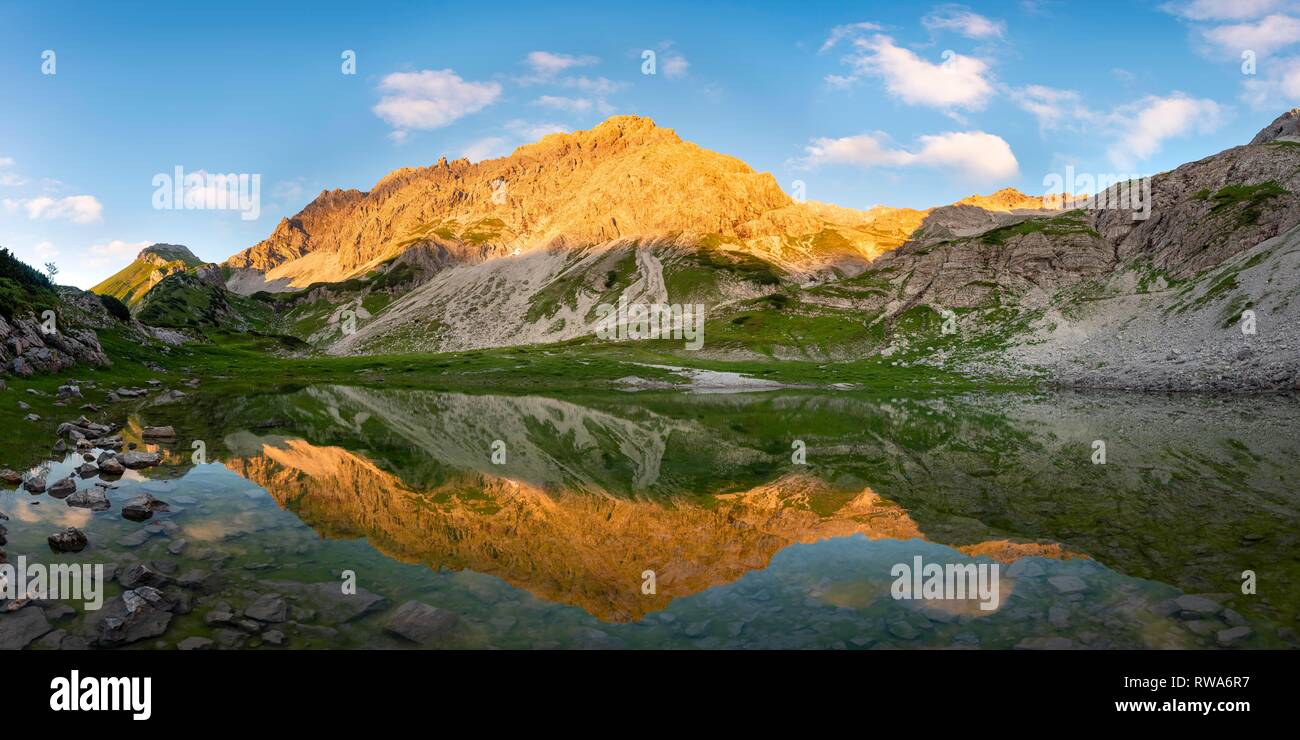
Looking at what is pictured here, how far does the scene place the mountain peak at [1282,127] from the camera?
584ft

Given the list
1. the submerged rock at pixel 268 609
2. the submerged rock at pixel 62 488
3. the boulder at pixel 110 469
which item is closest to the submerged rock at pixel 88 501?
the submerged rock at pixel 62 488

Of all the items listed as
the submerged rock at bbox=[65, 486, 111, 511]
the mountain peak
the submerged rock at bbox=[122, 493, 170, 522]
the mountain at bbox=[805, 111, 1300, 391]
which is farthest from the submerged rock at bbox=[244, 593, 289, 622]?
the mountain peak

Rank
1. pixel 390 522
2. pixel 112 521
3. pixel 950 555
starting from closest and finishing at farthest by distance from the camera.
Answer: pixel 950 555 → pixel 112 521 → pixel 390 522

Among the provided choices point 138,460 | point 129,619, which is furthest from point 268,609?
point 138,460

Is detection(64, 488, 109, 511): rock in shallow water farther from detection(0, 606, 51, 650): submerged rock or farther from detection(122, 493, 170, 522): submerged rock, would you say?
detection(0, 606, 51, 650): submerged rock

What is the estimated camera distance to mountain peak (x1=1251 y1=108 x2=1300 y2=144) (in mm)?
178062

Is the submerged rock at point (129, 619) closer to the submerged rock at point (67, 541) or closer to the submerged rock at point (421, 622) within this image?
the submerged rock at point (421, 622)

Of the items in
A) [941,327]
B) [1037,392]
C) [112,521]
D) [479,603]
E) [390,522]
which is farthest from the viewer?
[941,327]

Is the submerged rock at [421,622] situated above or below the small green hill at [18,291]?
below

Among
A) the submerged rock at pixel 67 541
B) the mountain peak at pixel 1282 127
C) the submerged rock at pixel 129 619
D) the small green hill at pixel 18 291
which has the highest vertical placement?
the mountain peak at pixel 1282 127
